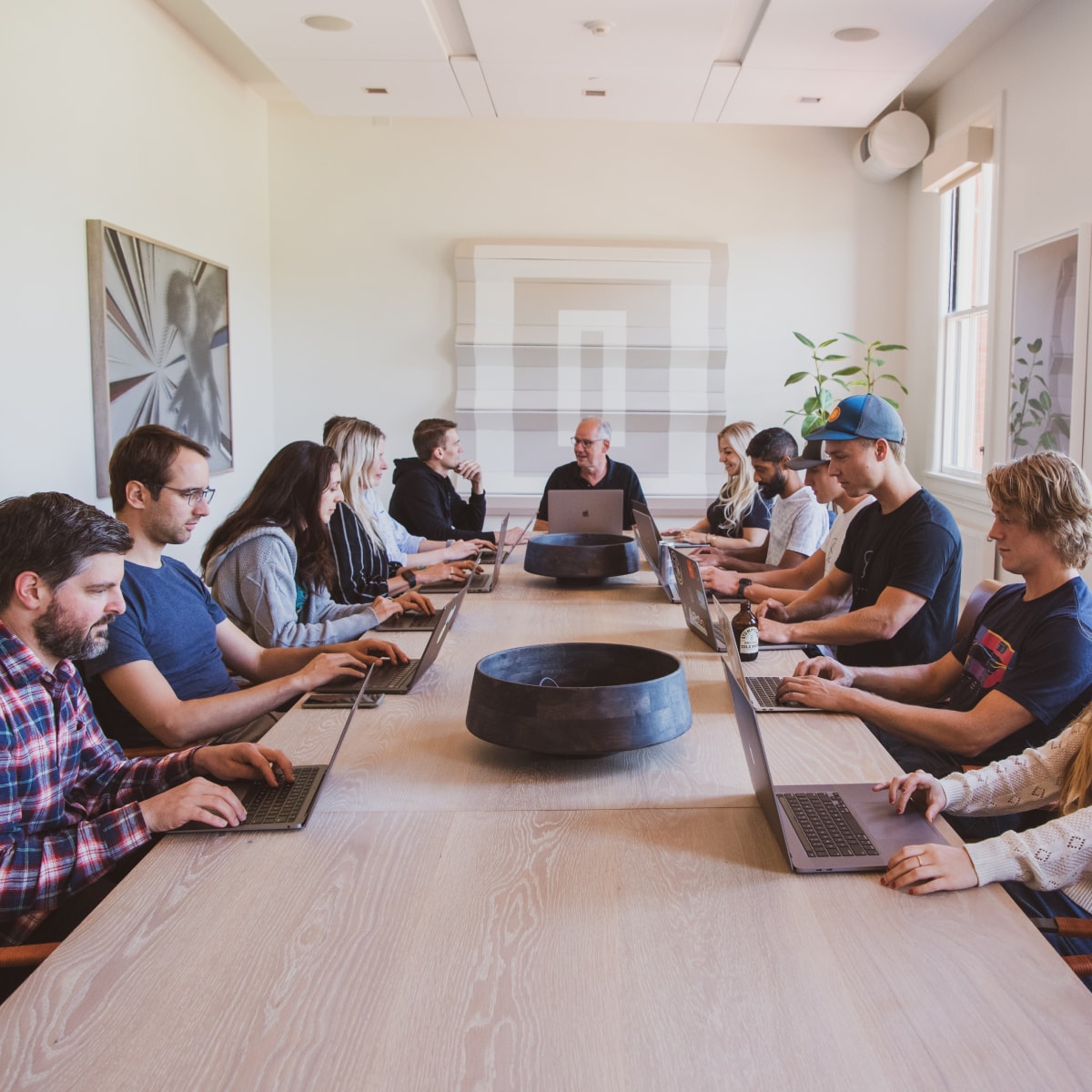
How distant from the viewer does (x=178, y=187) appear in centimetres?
521

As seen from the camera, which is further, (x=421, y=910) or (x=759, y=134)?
(x=759, y=134)

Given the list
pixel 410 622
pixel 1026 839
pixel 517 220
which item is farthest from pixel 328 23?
pixel 1026 839

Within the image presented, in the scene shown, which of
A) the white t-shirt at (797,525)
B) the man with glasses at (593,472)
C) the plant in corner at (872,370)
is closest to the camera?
the white t-shirt at (797,525)

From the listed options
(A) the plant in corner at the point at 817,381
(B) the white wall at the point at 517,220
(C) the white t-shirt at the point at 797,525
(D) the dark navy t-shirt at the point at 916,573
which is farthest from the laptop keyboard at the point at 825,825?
(B) the white wall at the point at 517,220

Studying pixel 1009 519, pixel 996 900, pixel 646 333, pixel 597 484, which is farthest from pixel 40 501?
pixel 646 333

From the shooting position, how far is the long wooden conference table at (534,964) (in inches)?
35.8

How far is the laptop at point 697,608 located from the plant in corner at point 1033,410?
105 inches

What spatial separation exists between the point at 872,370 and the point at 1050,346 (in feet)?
7.05

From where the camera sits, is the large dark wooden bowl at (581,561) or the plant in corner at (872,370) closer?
the large dark wooden bowl at (581,561)

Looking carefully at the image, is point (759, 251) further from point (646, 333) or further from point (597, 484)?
point (597, 484)

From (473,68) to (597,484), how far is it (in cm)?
205

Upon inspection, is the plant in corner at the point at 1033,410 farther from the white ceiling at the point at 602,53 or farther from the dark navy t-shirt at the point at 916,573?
the dark navy t-shirt at the point at 916,573

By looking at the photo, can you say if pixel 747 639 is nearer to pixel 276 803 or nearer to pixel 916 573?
pixel 916 573

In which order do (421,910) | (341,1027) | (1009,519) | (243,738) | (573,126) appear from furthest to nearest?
(573,126), (243,738), (1009,519), (421,910), (341,1027)
